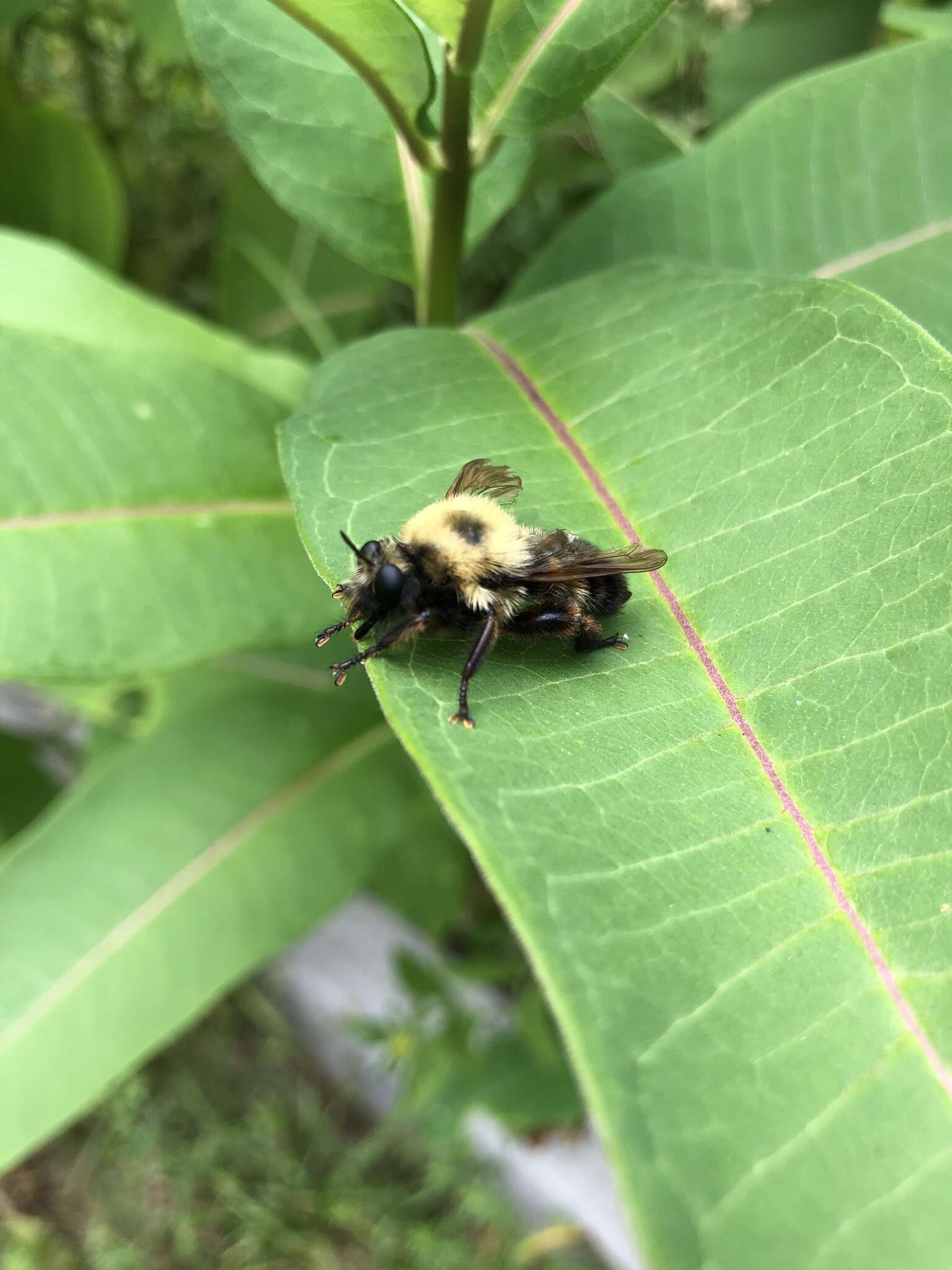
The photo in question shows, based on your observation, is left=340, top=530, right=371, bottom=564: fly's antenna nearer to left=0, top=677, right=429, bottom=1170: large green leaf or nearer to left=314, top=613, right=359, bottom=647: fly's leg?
left=314, top=613, right=359, bottom=647: fly's leg

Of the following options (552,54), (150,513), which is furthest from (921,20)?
(150,513)

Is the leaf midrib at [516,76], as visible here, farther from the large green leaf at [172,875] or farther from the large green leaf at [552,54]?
the large green leaf at [172,875]

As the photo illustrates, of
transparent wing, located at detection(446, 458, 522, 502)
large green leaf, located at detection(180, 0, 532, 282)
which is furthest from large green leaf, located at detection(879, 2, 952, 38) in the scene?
transparent wing, located at detection(446, 458, 522, 502)

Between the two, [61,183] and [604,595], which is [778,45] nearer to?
[604,595]

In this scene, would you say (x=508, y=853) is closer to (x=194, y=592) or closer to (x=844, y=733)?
(x=844, y=733)

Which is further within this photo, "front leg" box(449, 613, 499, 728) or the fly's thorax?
the fly's thorax

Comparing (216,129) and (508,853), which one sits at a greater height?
(216,129)

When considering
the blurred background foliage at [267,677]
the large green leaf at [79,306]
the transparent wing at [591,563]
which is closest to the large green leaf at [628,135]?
the blurred background foliage at [267,677]

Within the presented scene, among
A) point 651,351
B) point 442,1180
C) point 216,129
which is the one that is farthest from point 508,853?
point 442,1180
